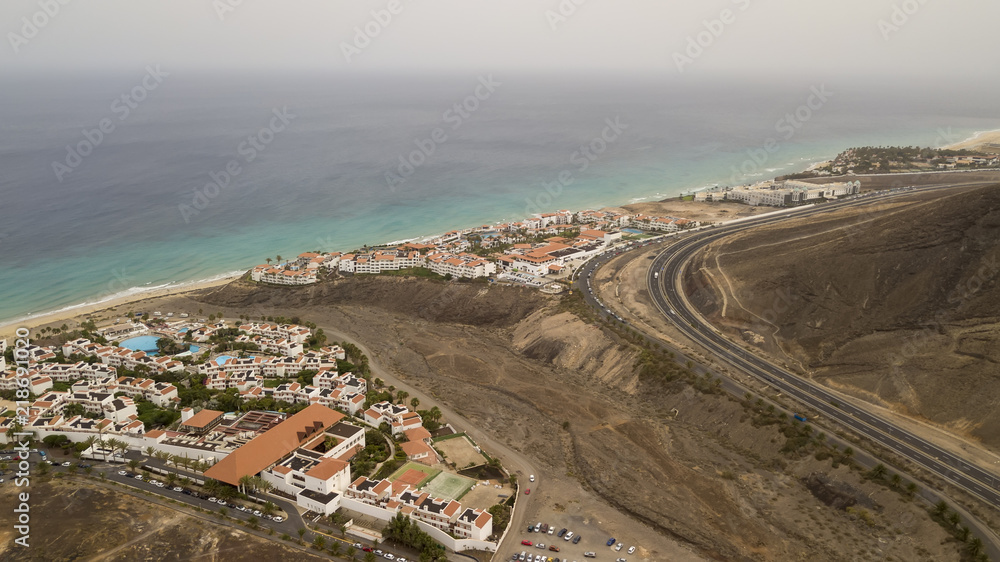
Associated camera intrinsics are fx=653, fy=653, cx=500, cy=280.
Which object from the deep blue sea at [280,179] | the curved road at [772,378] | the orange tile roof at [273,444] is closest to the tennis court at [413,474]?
the orange tile roof at [273,444]

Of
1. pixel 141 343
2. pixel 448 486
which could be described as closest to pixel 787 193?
pixel 448 486

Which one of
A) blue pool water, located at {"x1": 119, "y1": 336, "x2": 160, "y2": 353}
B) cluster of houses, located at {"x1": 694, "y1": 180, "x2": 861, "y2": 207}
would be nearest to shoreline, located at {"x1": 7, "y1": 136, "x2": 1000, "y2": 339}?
blue pool water, located at {"x1": 119, "y1": 336, "x2": 160, "y2": 353}

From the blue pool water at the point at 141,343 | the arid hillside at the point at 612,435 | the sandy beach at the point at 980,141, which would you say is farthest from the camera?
the sandy beach at the point at 980,141

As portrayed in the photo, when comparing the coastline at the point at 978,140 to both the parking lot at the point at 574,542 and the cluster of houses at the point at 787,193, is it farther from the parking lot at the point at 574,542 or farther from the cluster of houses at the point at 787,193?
the parking lot at the point at 574,542

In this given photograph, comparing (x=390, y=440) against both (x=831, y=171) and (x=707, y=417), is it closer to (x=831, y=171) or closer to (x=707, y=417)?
(x=707, y=417)

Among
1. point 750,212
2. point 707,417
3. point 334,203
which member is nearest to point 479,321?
point 707,417

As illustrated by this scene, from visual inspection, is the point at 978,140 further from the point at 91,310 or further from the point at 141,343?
the point at 91,310
